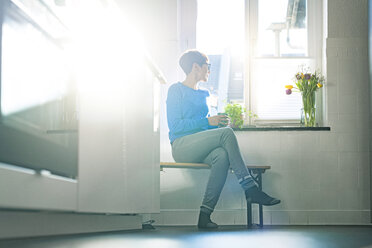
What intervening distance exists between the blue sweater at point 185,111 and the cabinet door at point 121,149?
66cm

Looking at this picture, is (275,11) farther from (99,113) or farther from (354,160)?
(99,113)

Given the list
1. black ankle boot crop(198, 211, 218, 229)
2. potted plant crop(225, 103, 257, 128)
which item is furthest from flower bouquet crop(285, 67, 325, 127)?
black ankle boot crop(198, 211, 218, 229)

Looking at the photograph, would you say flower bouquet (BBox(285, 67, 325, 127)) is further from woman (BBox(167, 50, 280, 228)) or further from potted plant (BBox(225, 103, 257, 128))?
woman (BBox(167, 50, 280, 228))

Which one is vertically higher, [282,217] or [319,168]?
[319,168]

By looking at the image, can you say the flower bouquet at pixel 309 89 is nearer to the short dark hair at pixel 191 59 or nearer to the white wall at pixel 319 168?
the white wall at pixel 319 168

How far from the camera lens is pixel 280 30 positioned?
4.97m

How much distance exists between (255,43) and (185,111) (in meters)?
1.27

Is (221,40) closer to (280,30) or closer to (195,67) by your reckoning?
(280,30)

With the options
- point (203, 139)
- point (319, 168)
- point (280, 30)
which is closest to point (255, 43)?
point (280, 30)

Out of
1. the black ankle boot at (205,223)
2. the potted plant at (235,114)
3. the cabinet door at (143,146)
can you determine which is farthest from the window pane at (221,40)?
the cabinet door at (143,146)

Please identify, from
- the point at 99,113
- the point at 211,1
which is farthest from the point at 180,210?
the point at 99,113

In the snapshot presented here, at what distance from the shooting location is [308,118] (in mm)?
4801

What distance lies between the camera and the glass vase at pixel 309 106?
4719 millimetres

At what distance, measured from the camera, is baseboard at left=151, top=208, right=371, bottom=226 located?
180 inches
